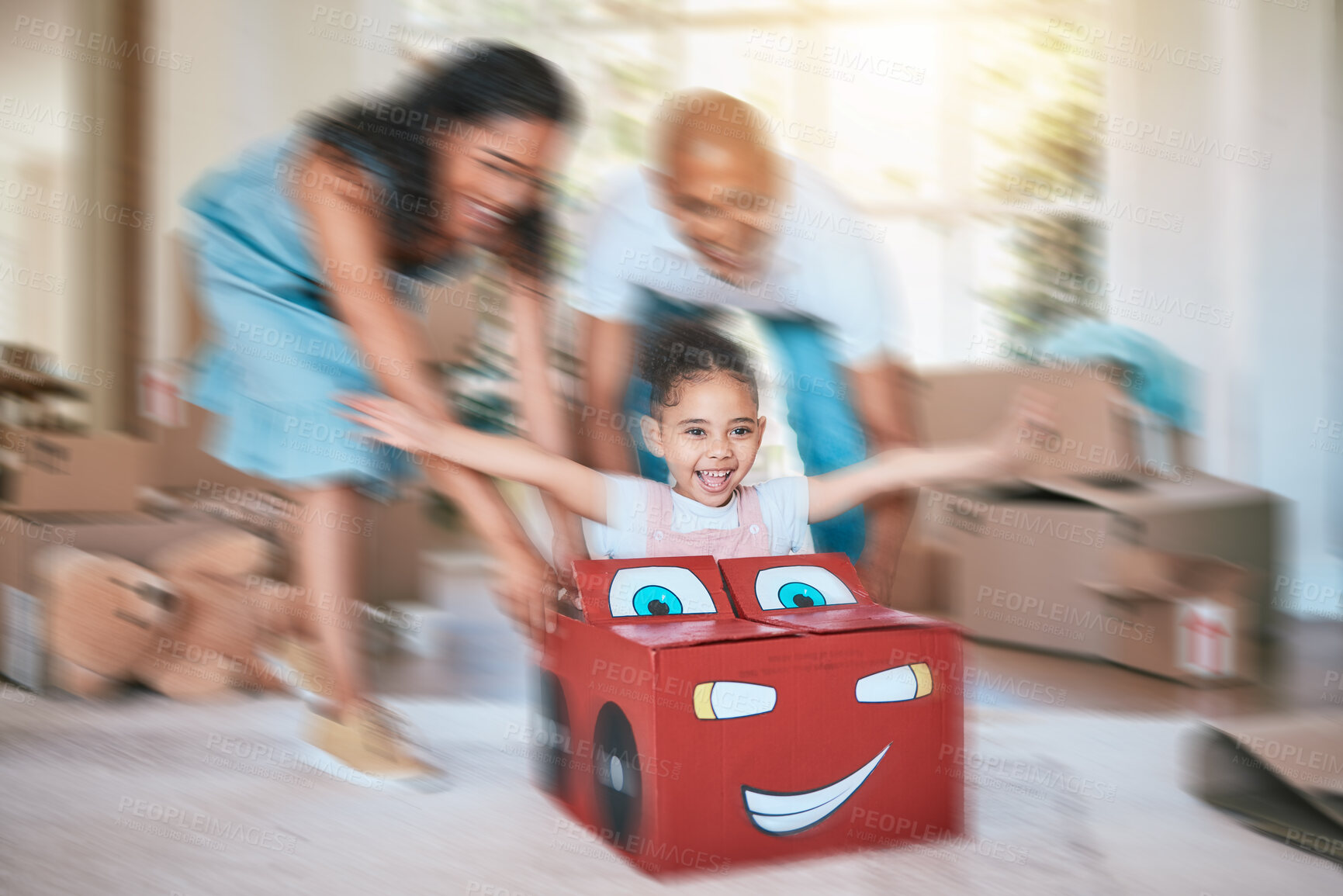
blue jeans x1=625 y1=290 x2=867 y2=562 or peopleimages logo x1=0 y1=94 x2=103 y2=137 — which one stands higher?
peopleimages logo x1=0 y1=94 x2=103 y2=137

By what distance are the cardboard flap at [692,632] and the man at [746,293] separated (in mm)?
545

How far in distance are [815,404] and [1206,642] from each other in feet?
3.00

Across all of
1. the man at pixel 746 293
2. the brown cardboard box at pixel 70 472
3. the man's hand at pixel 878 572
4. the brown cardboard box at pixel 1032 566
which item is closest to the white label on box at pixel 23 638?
the brown cardboard box at pixel 70 472

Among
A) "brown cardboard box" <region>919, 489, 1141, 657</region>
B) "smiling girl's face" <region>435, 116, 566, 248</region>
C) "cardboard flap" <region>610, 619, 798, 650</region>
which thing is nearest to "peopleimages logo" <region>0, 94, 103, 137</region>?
"smiling girl's face" <region>435, 116, 566, 248</region>

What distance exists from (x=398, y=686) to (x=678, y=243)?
0.95 m

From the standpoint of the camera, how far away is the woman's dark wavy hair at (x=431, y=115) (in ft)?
5.54

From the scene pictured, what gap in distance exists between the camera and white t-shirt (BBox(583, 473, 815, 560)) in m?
1.51

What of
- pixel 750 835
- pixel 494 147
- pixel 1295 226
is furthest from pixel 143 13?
pixel 1295 226

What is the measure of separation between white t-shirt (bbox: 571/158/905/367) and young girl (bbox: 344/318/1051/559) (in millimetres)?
219

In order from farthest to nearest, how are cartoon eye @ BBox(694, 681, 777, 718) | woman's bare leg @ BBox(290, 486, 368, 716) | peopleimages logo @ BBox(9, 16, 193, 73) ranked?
peopleimages logo @ BBox(9, 16, 193, 73) < woman's bare leg @ BBox(290, 486, 368, 716) < cartoon eye @ BBox(694, 681, 777, 718)

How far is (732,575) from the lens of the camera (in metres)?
1.34

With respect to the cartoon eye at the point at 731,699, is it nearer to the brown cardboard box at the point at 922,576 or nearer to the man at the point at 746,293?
the man at the point at 746,293

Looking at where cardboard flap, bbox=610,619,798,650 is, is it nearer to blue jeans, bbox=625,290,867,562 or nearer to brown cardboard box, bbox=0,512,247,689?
blue jeans, bbox=625,290,867,562

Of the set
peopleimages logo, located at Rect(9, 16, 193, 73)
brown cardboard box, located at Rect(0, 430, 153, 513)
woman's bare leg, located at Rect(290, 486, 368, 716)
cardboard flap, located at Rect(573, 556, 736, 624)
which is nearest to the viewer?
cardboard flap, located at Rect(573, 556, 736, 624)
